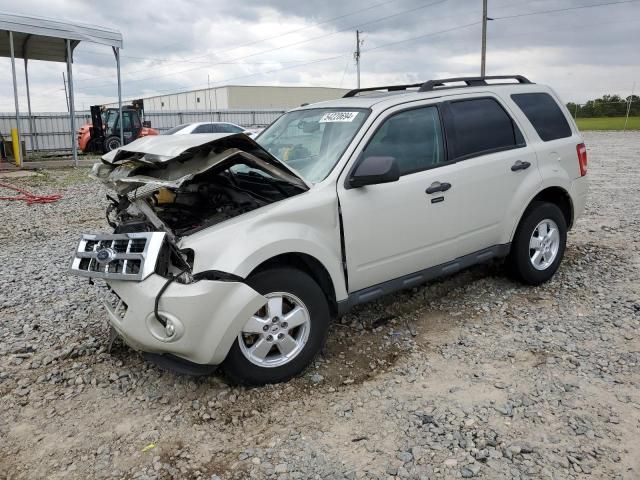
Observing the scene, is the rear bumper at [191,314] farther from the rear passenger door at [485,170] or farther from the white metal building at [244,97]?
the white metal building at [244,97]

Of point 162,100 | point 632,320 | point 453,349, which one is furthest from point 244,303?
point 162,100

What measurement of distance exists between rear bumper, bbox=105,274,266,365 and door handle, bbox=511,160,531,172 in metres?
2.73

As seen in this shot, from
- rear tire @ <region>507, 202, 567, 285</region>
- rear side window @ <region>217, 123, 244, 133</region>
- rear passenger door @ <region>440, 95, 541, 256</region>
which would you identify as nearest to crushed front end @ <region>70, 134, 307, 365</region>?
rear passenger door @ <region>440, 95, 541, 256</region>

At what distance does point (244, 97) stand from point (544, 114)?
55.0 m

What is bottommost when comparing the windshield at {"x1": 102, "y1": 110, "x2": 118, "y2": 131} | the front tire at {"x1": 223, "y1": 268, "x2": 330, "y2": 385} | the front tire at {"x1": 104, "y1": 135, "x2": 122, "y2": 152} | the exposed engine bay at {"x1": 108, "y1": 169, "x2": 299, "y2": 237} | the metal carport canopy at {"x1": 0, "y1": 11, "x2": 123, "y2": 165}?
the front tire at {"x1": 223, "y1": 268, "x2": 330, "y2": 385}

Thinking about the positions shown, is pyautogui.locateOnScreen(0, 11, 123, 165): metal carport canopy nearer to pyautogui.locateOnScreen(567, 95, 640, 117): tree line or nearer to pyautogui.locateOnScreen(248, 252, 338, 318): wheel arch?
pyautogui.locateOnScreen(248, 252, 338, 318): wheel arch

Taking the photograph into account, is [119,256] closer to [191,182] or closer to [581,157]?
[191,182]

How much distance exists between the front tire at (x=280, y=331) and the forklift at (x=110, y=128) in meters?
21.5

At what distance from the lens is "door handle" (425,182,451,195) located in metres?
4.10

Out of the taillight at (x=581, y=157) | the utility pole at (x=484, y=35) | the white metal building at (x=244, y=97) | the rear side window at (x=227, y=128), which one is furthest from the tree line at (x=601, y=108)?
the taillight at (x=581, y=157)

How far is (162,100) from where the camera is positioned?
65.8 meters

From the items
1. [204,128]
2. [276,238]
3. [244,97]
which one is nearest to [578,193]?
[276,238]

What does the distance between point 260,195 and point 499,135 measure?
232cm

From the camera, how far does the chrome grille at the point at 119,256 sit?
3.08 m
